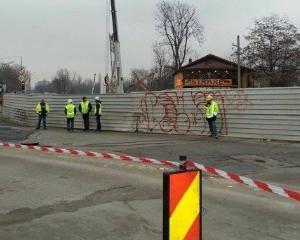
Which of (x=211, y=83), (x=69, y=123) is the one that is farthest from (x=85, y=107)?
(x=211, y=83)

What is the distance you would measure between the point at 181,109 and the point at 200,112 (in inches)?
37.7

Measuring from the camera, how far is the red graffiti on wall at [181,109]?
20625 millimetres

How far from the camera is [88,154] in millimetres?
14477

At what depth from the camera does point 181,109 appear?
22016 millimetres

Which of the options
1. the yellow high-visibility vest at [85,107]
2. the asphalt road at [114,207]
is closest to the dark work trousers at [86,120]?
the yellow high-visibility vest at [85,107]

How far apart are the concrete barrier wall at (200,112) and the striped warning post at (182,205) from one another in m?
14.7

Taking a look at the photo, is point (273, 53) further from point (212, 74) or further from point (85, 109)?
point (85, 109)

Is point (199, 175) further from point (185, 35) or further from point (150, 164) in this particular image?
point (185, 35)

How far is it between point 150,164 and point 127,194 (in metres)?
3.42

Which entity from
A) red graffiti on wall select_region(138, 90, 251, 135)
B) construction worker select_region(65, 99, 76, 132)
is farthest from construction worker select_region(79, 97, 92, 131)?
red graffiti on wall select_region(138, 90, 251, 135)

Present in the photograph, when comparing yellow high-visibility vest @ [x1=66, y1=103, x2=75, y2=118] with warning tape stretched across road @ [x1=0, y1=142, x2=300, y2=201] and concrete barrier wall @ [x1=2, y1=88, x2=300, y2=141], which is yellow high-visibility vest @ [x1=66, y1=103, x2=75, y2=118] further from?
warning tape stretched across road @ [x1=0, y1=142, x2=300, y2=201]

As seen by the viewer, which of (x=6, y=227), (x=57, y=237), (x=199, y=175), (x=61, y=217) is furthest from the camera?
(x=61, y=217)

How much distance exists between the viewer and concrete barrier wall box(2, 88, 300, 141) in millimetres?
Result: 18875

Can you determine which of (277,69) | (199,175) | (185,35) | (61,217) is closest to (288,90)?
(61,217)
